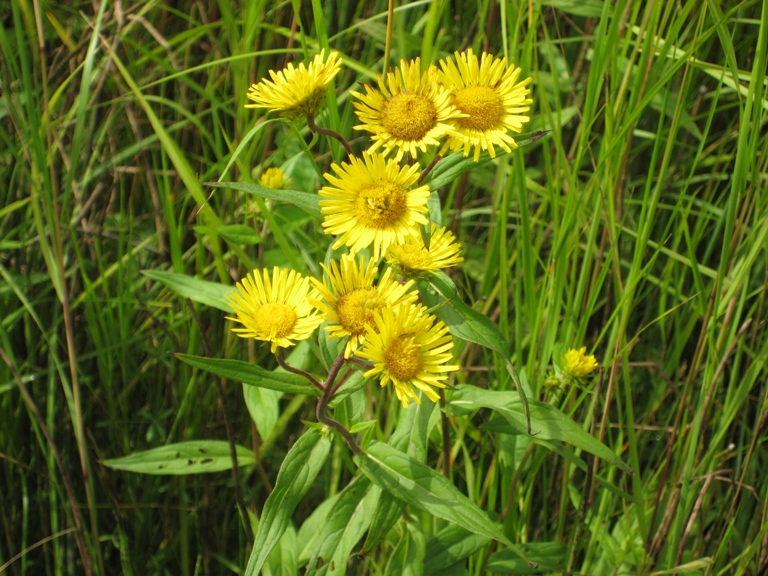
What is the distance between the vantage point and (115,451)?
1724 mm

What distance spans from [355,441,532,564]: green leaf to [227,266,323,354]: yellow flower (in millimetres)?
240

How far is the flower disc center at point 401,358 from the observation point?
976 mm

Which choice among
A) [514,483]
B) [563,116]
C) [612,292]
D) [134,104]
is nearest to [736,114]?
[563,116]

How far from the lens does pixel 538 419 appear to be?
3.86 ft

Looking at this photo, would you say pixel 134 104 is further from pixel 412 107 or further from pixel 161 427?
pixel 412 107

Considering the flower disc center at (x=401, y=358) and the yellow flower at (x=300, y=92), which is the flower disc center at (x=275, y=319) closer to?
the flower disc center at (x=401, y=358)

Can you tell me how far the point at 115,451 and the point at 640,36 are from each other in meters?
1.48

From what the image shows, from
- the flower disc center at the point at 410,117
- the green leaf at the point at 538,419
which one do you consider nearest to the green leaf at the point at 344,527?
the green leaf at the point at 538,419

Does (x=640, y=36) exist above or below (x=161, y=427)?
above

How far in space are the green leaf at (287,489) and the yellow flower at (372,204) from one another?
320mm

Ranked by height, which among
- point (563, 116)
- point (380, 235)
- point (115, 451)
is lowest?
point (115, 451)

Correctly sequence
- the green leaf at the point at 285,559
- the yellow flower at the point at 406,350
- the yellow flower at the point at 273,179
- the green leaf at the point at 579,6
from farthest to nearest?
the green leaf at the point at 579,6 < the yellow flower at the point at 273,179 < the green leaf at the point at 285,559 < the yellow flower at the point at 406,350

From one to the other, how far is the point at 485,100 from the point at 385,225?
0.27 meters

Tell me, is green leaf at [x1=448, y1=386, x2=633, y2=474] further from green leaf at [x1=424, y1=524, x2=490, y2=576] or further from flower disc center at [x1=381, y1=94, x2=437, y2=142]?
flower disc center at [x1=381, y1=94, x2=437, y2=142]
